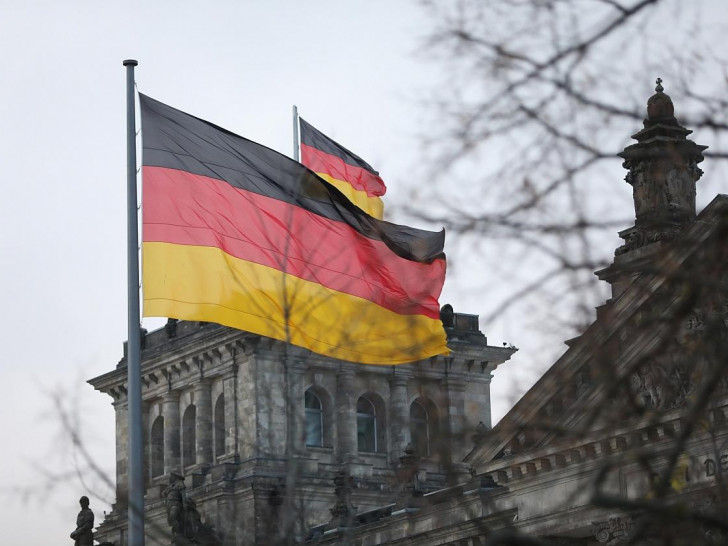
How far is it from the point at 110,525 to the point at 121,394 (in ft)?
18.4

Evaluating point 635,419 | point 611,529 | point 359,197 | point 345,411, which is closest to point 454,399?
point 345,411

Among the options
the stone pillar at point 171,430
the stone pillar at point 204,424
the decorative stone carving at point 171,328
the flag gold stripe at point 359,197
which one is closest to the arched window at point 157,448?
the stone pillar at point 171,430

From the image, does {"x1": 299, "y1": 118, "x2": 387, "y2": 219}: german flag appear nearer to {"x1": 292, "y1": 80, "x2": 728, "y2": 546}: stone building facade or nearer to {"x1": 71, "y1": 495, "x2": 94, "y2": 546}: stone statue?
{"x1": 292, "y1": 80, "x2": 728, "y2": 546}: stone building facade

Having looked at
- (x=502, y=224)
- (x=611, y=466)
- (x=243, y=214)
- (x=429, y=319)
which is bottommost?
(x=611, y=466)

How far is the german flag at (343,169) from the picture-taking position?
140ft

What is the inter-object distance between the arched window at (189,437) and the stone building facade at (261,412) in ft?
0.26

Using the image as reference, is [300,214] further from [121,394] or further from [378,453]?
[121,394]

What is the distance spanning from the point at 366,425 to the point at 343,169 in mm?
35527

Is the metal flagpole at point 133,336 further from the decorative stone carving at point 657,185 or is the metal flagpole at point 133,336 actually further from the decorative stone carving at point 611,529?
the decorative stone carving at point 611,529

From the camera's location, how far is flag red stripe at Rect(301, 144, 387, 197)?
141 ft

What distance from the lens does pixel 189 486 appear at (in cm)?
7512

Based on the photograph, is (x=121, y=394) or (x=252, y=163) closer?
(x=252, y=163)

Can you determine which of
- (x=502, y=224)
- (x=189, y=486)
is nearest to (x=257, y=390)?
(x=189, y=486)

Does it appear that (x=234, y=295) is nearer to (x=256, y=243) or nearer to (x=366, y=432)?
(x=256, y=243)
